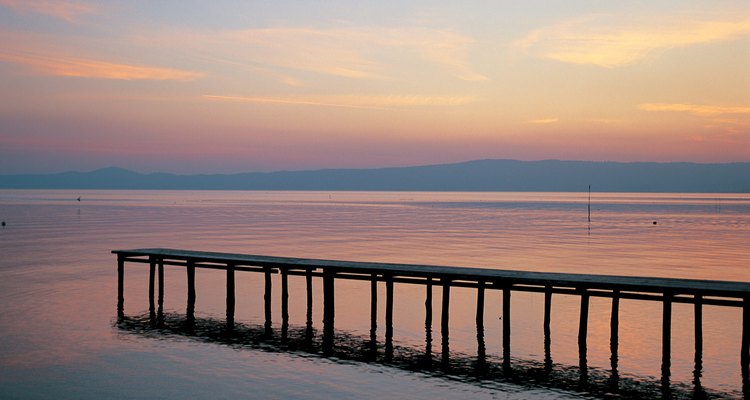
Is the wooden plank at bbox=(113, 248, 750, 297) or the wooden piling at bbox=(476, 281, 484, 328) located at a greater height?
the wooden plank at bbox=(113, 248, 750, 297)

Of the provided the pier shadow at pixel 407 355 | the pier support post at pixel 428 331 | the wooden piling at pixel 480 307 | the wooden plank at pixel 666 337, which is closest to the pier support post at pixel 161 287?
the pier shadow at pixel 407 355

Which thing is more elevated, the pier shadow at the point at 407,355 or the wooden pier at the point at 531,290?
the wooden pier at the point at 531,290

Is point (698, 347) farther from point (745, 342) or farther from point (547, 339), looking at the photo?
point (547, 339)

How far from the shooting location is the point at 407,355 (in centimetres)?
2042

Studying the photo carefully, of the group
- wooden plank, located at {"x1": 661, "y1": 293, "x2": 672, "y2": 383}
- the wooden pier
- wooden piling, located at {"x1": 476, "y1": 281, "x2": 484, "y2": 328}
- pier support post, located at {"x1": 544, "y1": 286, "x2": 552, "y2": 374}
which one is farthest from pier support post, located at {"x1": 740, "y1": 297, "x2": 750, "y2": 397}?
wooden piling, located at {"x1": 476, "y1": 281, "x2": 484, "y2": 328}

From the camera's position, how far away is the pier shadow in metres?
17.4

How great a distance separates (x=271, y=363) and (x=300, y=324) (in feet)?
17.1

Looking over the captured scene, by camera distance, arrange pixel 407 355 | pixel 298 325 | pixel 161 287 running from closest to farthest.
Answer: pixel 407 355 < pixel 298 325 < pixel 161 287

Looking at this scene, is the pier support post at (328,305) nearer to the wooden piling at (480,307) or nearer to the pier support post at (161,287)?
the wooden piling at (480,307)

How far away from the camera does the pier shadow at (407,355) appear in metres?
17.4

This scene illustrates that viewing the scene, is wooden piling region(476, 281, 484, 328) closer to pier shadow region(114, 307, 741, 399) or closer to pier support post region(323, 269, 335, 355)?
pier shadow region(114, 307, 741, 399)

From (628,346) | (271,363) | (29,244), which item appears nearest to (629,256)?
(628,346)

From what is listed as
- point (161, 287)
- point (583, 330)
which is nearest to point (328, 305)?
point (161, 287)

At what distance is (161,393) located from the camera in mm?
17047
